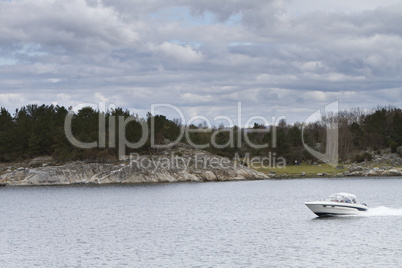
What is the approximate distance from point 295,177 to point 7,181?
7352 centimetres

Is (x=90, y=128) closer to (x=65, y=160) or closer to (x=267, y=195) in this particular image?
(x=65, y=160)

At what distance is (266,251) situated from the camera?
145ft

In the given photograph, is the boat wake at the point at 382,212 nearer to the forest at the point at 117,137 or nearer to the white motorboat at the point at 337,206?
the white motorboat at the point at 337,206

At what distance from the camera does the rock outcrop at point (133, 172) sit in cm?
12538

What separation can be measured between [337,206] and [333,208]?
53 centimetres

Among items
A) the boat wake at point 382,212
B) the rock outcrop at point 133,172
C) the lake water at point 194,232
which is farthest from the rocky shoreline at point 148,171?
the boat wake at point 382,212

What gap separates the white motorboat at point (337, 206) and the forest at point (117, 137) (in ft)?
254

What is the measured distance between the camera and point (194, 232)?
5478cm

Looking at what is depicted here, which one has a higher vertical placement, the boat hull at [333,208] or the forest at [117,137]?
the forest at [117,137]

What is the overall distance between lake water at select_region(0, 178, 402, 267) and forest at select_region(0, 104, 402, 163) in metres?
37.8

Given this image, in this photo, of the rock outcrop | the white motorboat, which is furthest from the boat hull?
the rock outcrop

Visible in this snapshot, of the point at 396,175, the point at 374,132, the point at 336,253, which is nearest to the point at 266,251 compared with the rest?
the point at 336,253

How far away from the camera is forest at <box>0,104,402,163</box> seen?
133 metres

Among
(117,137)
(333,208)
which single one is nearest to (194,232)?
(333,208)
